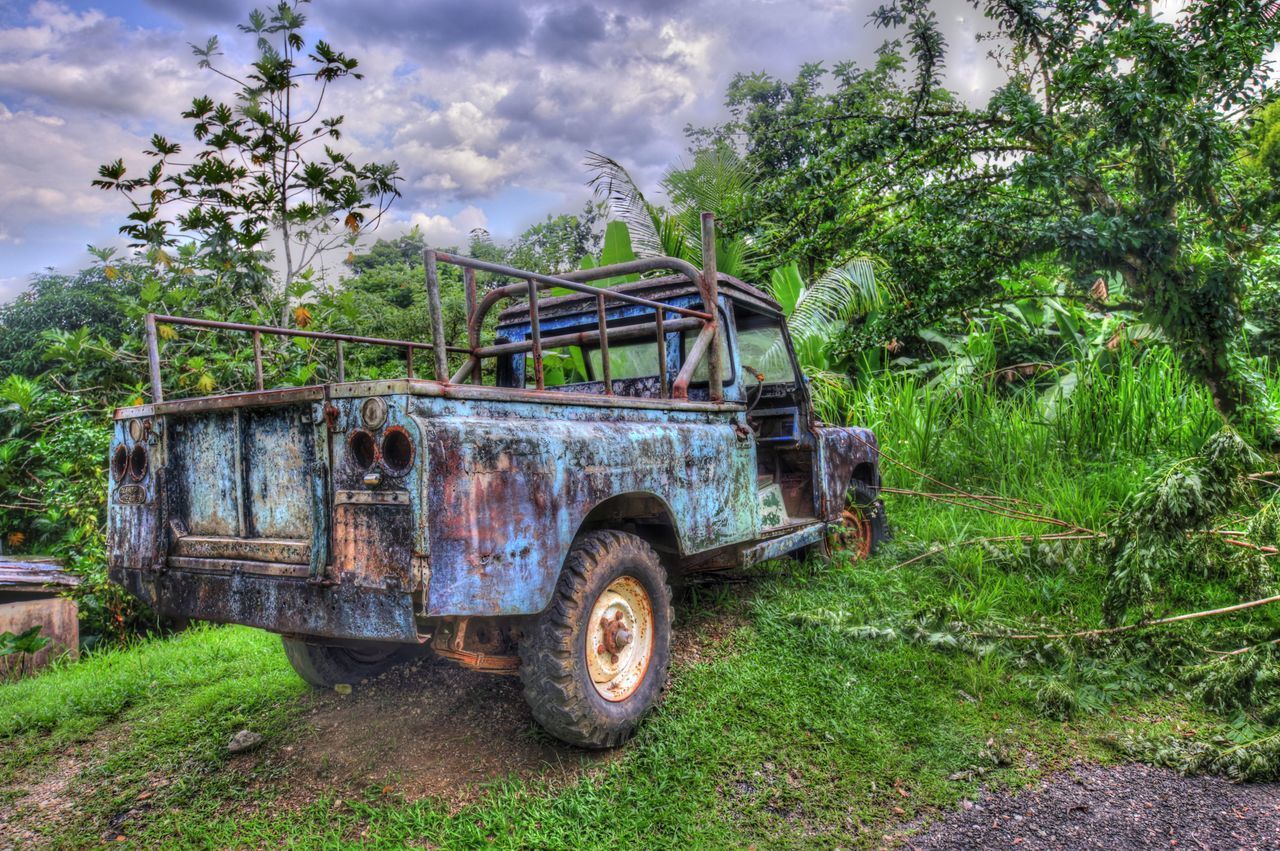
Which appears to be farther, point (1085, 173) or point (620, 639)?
point (1085, 173)

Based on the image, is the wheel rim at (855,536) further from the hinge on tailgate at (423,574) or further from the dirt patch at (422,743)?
the hinge on tailgate at (423,574)

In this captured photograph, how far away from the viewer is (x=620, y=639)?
3.27m

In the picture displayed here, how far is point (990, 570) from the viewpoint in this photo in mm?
5211

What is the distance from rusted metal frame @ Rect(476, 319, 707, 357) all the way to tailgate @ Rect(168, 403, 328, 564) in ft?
5.22

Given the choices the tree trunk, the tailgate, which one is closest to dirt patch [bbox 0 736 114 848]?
the tailgate

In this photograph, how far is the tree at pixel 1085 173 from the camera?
203 inches

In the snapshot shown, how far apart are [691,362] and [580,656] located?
1706mm

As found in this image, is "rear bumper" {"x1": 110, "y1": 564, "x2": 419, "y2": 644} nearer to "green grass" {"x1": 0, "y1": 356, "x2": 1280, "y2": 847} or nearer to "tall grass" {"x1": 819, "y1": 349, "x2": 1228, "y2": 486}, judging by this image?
"green grass" {"x1": 0, "y1": 356, "x2": 1280, "y2": 847}

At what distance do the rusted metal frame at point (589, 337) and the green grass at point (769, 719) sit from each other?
5.46 feet

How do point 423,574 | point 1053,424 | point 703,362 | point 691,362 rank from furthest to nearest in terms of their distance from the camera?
point 1053,424 → point 703,362 → point 691,362 → point 423,574

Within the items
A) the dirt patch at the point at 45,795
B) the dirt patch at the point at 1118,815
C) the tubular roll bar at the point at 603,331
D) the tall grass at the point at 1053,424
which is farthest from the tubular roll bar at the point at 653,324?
the tall grass at the point at 1053,424

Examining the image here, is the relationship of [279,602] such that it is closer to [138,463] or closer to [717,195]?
[138,463]

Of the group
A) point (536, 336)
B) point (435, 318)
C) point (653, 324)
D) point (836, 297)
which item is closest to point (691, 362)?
point (653, 324)

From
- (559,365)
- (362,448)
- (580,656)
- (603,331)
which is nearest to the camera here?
(362,448)
